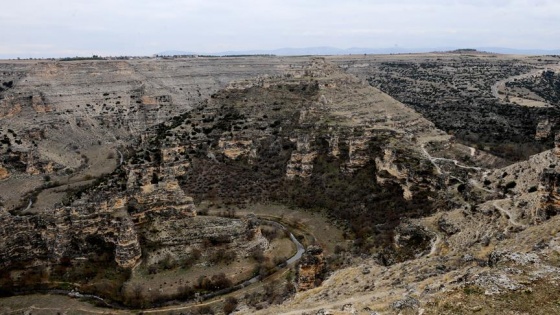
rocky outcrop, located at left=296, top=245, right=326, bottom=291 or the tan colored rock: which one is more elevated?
the tan colored rock

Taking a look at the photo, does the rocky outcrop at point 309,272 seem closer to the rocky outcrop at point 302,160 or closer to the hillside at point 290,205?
the hillside at point 290,205

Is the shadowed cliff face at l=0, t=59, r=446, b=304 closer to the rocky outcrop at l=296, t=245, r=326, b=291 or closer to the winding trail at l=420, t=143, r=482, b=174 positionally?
the winding trail at l=420, t=143, r=482, b=174

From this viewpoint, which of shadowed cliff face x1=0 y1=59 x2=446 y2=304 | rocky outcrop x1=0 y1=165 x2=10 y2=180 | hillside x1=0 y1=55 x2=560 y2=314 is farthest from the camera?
rocky outcrop x1=0 y1=165 x2=10 y2=180

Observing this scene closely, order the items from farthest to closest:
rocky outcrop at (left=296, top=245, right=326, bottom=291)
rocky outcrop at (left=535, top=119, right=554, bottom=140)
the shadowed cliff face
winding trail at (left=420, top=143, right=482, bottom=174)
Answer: rocky outcrop at (left=535, top=119, right=554, bottom=140) < winding trail at (left=420, top=143, right=482, bottom=174) < the shadowed cliff face < rocky outcrop at (left=296, top=245, right=326, bottom=291)

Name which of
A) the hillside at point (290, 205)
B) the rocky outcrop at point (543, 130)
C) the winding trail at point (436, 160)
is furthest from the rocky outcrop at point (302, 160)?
the rocky outcrop at point (543, 130)

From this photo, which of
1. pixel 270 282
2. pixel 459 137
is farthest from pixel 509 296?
pixel 459 137

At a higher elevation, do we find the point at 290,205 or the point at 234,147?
the point at 234,147

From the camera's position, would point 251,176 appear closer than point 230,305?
No

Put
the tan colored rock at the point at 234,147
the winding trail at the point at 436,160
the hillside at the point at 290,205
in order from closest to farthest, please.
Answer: the hillside at the point at 290,205 → the winding trail at the point at 436,160 → the tan colored rock at the point at 234,147

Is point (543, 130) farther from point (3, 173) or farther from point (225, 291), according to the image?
point (3, 173)

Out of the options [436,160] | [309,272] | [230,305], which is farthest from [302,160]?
[309,272]

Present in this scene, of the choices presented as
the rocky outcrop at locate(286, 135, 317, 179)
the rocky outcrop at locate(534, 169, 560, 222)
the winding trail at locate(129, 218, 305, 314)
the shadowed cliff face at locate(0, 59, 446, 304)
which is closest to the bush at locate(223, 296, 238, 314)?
the winding trail at locate(129, 218, 305, 314)

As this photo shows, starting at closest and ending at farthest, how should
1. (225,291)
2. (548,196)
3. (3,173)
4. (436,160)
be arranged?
(548,196) < (225,291) < (436,160) < (3,173)

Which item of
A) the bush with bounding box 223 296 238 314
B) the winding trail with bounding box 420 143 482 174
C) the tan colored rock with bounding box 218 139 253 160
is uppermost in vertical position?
the winding trail with bounding box 420 143 482 174
